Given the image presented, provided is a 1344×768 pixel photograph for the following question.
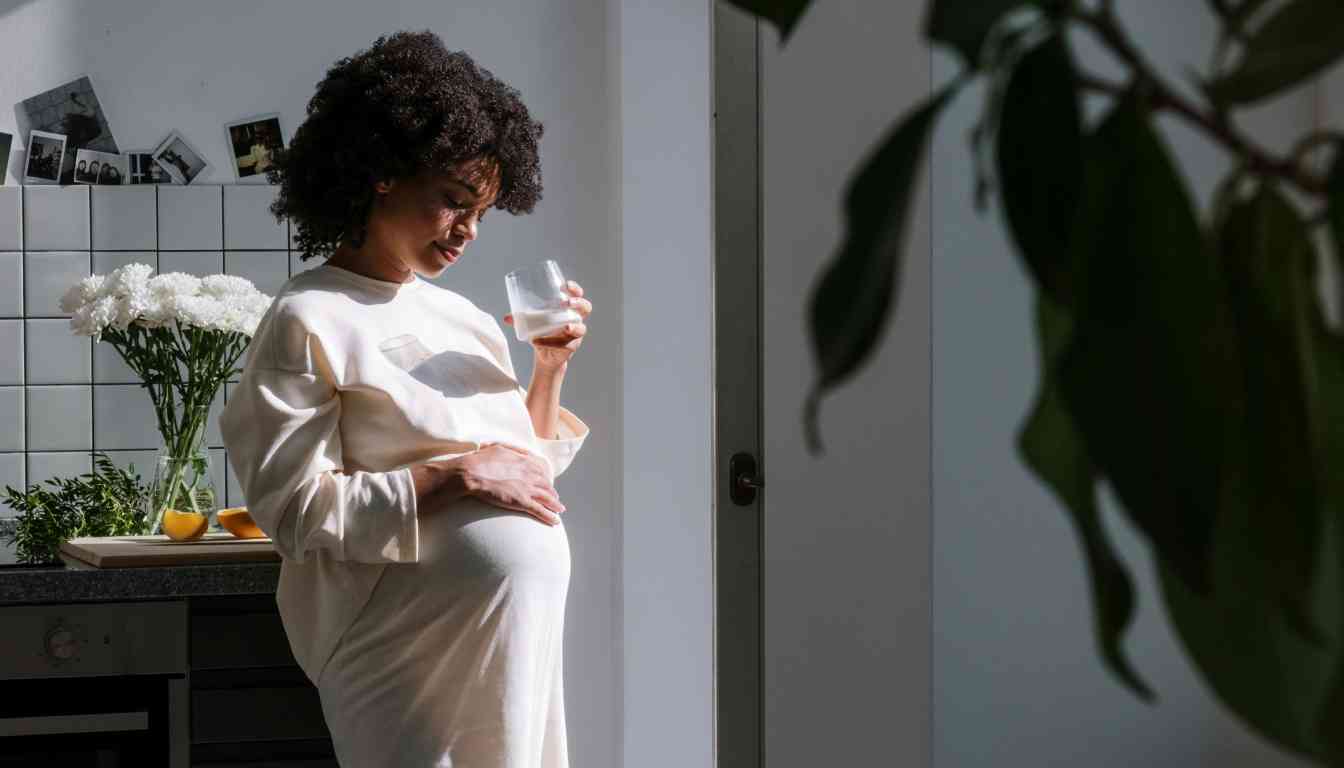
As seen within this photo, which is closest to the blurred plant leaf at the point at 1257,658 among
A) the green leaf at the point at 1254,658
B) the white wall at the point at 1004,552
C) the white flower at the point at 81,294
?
the green leaf at the point at 1254,658

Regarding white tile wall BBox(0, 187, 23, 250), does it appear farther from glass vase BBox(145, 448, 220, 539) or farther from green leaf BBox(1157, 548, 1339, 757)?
green leaf BBox(1157, 548, 1339, 757)

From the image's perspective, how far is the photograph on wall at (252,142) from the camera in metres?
3.12

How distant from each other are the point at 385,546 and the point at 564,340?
44 cm

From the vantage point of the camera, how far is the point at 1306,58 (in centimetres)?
26

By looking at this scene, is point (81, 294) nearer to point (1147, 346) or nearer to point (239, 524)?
point (239, 524)

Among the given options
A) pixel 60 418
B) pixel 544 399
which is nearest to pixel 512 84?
pixel 60 418

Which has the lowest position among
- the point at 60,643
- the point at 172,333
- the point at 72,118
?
the point at 60,643

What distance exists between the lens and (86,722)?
74.0 inches

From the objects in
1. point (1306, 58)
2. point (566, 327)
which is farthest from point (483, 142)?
point (1306, 58)

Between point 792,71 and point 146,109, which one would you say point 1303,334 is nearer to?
point 792,71

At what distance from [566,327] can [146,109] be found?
5.89 feet

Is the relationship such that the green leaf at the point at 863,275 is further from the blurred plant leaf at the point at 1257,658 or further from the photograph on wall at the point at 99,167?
the photograph on wall at the point at 99,167

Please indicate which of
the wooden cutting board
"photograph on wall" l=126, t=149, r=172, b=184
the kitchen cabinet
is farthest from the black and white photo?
the kitchen cabinet

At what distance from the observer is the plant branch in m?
0.25
